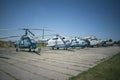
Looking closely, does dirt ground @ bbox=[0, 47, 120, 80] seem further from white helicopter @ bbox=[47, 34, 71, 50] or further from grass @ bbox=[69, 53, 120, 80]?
white helicopter @ bbox=[47, 34, 71, 50]

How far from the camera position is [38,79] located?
5.39 m

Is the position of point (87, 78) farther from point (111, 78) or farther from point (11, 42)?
point (11, 42)

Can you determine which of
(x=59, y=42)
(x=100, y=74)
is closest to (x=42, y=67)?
(x=100, y=74)

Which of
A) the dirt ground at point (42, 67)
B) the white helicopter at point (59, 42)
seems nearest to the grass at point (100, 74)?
the dirt ground at point (42, 67)

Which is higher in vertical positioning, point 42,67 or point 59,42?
point 59,42

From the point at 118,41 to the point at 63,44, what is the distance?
8025 cm

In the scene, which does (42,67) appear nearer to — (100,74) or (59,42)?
(100,74)

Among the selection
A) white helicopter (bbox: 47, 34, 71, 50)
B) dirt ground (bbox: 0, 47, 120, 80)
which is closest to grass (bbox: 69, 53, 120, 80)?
dirt ground (bbox: 0, 47, 120, 80)

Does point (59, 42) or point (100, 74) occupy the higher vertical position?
point (59, 42)

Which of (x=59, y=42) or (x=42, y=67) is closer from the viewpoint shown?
(x=42, y=67)

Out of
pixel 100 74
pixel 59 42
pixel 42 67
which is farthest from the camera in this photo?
pixel 59 42

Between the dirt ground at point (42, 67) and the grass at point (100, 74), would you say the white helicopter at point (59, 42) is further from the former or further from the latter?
the grass at point (100, 74)

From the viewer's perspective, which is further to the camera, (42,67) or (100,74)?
(42,67)

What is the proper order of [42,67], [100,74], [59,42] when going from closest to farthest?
[100,74]
[42,67]
[59,42]
